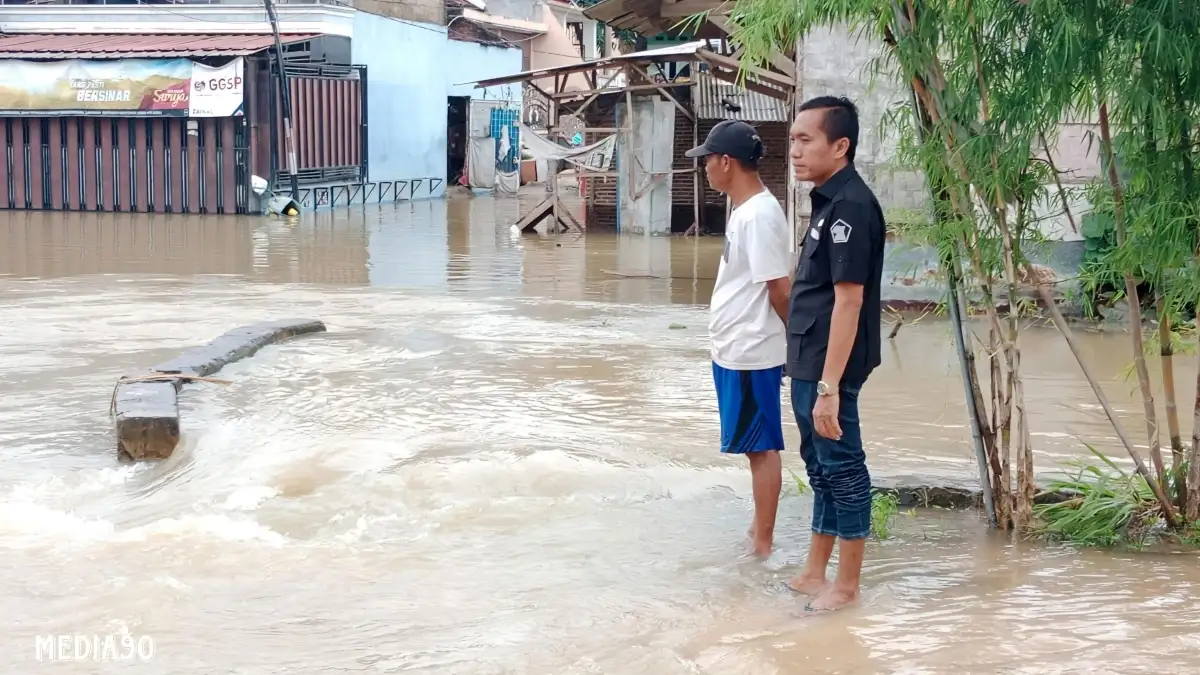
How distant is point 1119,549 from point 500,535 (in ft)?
7.79

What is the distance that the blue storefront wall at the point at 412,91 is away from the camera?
28594 millimetres

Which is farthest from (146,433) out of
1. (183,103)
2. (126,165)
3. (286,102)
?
(126,165)

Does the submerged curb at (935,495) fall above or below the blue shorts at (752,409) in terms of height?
below

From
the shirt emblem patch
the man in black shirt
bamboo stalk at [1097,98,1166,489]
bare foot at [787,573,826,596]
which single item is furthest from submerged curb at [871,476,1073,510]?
the shirt emblem patch

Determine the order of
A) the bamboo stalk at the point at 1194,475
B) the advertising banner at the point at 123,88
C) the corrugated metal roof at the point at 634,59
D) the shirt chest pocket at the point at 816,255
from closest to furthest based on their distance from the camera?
the shirt chest pocket at the point at 816,255 < the bamboo stalk at the point at 1194,475 < the corrugated metal roof at the point at 634,59 < the advertising banner at the point at 123,88

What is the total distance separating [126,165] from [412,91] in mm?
7199

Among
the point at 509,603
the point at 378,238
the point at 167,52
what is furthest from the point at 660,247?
the point at 509,603

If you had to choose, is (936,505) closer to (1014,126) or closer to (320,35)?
(1014,126)

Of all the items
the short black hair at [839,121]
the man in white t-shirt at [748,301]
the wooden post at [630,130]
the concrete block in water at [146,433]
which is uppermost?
the wooden post at [630,130]

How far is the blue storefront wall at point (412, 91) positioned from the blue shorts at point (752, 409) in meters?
23.8

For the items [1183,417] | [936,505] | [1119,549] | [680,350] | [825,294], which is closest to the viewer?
[825,294]

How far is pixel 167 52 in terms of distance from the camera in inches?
983

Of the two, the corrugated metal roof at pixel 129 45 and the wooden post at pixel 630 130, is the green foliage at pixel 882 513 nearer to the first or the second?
the wooden post at pixel 630 130

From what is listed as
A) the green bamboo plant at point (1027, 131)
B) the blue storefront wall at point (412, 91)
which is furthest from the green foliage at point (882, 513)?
the blue storefront wall at point (412, 91)
